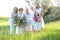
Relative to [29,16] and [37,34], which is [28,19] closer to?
[29,16]

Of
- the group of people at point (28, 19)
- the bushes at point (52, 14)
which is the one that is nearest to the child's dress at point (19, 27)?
the group of people at point (28, 19)

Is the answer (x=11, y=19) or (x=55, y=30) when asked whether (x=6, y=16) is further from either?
(x=55, y=30)

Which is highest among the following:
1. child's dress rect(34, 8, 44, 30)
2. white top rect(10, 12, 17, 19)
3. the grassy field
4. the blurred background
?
the blurred background

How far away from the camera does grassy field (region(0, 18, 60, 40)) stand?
1.74 m

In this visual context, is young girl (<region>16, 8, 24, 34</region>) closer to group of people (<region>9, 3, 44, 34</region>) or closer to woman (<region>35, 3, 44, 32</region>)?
group of people (<region>9, 3, 44, 34</region>)

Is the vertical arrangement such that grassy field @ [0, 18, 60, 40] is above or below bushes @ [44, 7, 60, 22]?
below

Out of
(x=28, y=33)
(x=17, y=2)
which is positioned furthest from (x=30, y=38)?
(x=17, y=2)

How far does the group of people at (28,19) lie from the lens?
1759mm

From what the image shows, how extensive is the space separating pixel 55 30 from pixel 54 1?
0.85 ft

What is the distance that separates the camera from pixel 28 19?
5.80ft

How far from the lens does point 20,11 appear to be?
177cm

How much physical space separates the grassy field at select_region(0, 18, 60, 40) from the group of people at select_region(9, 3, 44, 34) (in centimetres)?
4

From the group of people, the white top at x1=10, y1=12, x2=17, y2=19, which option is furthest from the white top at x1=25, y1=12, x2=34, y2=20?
the white top at x1=10, y1=12, x2=17, y2=19

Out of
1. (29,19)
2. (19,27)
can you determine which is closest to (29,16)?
(29,19)
